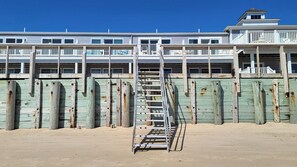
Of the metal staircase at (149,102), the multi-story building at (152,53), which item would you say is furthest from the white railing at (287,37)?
the metal staircase at (149,102)

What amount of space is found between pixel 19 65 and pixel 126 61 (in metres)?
9.39

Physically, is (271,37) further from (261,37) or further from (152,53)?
(152,53)

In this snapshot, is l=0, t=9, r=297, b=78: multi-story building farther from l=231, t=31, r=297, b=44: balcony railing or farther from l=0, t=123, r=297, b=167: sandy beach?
l=0, t=123, r=297, b=167: sandy beach

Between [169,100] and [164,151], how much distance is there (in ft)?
11.4

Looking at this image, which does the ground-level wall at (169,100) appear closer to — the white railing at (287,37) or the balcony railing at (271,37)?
the balcony railing at (271,37)

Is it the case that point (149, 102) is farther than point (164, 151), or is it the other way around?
point (149, 102)

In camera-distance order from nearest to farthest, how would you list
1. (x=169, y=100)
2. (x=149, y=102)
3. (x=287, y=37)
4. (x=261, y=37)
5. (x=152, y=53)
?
1. (x=149, y=102)
2. (x=169, y=100)
3. (x=261, y=37)
4. (x=287, y=37)
5. (x=152, y=53)

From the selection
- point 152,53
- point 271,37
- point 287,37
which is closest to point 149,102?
point 152,53

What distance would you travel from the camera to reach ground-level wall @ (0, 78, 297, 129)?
29.3 ft

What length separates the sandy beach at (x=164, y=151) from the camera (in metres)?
5.12

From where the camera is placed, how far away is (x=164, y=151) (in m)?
5.85

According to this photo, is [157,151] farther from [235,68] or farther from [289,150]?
[235,68]

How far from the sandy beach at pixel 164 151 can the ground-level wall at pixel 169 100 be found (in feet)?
Result: 1.62

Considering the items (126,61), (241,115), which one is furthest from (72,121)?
(126,61)
